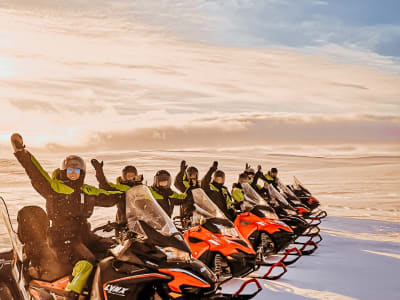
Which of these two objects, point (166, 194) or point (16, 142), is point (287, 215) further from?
point (16, 142)

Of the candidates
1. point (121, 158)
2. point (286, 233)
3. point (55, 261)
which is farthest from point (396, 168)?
point (55, 261)

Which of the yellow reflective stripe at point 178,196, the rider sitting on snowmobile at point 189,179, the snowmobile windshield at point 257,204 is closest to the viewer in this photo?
the yellow reflective stripe at point 178,196

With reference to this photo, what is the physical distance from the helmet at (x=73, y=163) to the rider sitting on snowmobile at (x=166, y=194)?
188cm

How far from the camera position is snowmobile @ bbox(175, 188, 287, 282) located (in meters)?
6.10

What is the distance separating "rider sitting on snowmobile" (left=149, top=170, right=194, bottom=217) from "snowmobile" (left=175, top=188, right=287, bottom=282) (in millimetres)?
239

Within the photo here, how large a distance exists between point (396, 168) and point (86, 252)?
47.8 meters

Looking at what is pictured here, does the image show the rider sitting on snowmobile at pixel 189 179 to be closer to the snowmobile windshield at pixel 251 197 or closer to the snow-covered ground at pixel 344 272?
the snowmobile windshield at pixel 251 197

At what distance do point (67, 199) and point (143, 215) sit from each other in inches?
35.8

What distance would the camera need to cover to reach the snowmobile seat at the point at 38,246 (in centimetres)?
448

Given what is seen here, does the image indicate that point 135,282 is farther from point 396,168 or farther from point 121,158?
point 121,158

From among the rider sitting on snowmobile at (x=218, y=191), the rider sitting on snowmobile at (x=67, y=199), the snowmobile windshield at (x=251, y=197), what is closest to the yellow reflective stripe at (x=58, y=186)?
the rider sitting on snowmobile at (x=67, y=199)

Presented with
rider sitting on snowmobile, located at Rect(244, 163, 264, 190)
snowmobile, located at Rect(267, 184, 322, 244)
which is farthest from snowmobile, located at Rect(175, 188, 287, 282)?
rider sitting on snowmobile, located at Rect(244, 163, 264, 190)

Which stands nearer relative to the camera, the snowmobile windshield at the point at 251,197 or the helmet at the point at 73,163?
the helmet at the point at 73,163

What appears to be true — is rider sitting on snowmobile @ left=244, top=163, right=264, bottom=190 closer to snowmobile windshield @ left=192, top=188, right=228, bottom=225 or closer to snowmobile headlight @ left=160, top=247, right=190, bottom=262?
snowmobile windshield @ left=192, top=188, right=228, bottom=225
